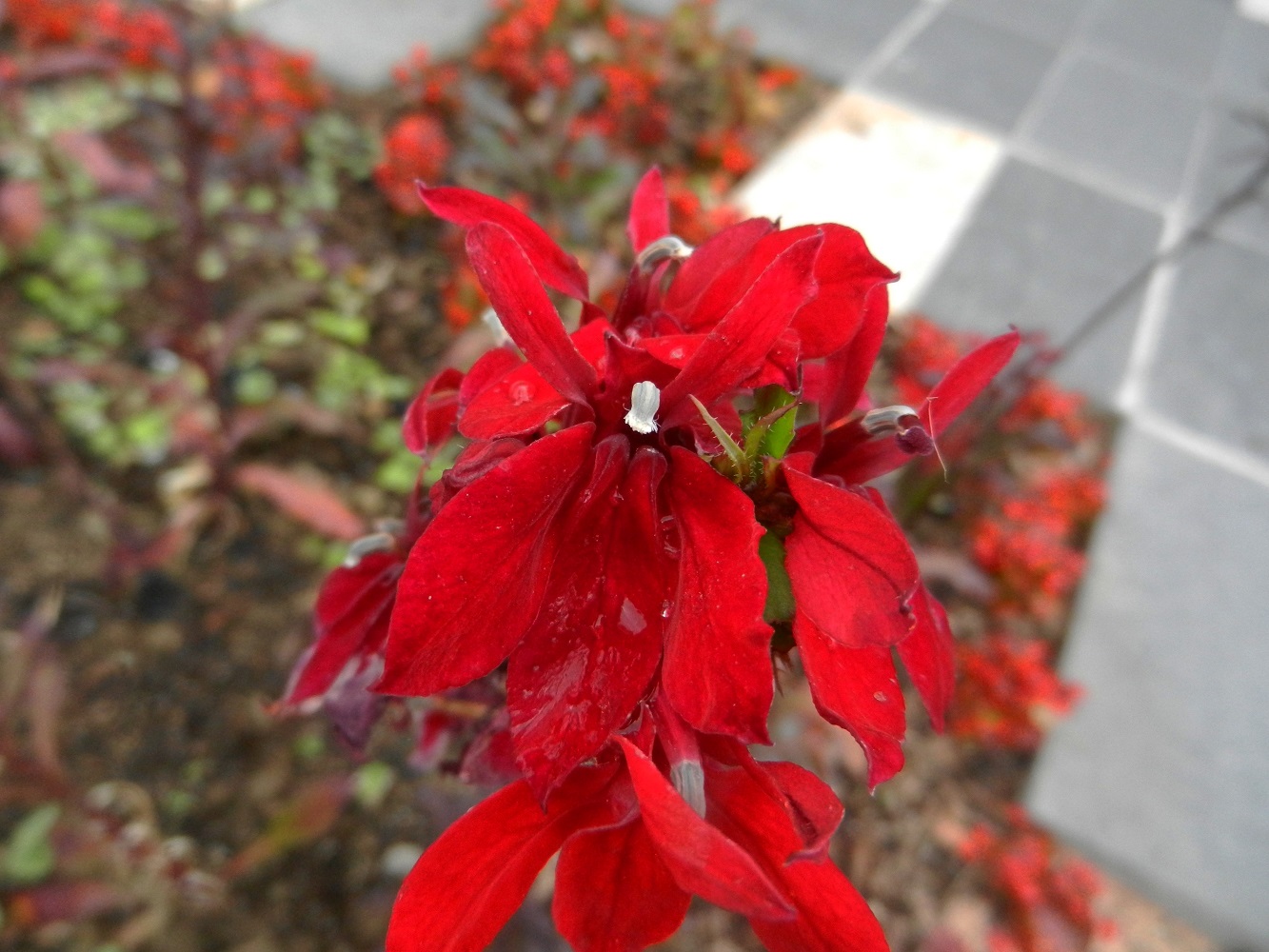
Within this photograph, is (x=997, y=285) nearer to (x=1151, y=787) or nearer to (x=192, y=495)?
(x=1151, y=787)

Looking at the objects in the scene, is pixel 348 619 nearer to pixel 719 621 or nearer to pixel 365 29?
pixel 719 621

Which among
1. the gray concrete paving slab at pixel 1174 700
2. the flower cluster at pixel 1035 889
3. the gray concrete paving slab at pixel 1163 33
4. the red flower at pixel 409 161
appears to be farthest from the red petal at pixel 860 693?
the gray concrete paving slab at pixel 1163 33

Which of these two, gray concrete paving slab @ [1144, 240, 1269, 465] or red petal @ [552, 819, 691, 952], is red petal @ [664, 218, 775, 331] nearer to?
red petal @ [552, 819, 691, 952]

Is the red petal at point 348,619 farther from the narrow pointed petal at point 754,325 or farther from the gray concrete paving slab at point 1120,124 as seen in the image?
the gray concrete paving slab at point 1120,124

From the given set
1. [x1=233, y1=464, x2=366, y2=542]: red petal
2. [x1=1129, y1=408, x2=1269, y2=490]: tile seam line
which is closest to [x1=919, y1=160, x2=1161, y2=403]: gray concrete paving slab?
[x1=1129, y1=408, x2=1269, y2=490]: tile seam line

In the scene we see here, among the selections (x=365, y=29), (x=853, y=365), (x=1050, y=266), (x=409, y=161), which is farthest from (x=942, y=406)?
(x=365, y=29)

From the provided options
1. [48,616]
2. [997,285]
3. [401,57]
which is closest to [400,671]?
[48,616]
